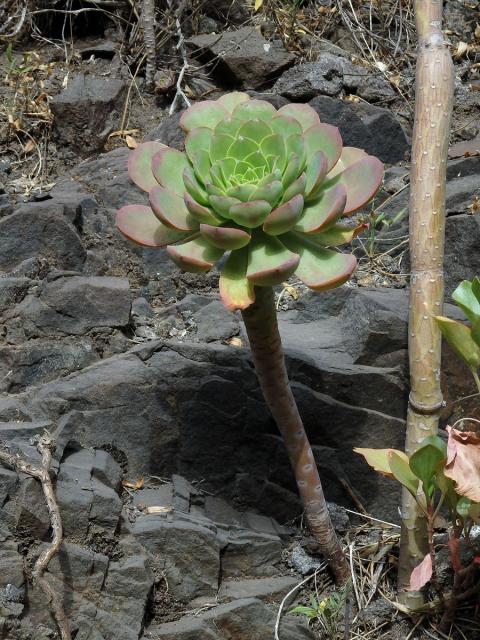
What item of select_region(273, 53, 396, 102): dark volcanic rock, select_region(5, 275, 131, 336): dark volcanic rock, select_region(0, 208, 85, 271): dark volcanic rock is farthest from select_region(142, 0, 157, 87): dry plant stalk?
select_region(5, 275, 131, 336): dark volcanic rock

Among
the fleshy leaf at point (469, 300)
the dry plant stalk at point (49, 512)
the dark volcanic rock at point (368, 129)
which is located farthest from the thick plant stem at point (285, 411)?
the dark volcanic rock at point (368, 129)

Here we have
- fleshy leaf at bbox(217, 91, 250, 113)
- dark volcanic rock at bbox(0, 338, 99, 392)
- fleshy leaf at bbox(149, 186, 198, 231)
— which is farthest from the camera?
dark volcanic rock at bbox(0, 338, 99, 392)

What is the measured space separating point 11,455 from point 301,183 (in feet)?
3.04

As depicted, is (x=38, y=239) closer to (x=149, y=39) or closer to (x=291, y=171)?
(x=291, y=171)

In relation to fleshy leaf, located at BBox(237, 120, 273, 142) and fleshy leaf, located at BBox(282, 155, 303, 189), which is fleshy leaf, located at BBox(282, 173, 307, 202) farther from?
fleshy leaf, located at BBox(237, 120, 273, 142)

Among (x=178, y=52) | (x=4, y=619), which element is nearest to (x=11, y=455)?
(x=4, y=619)

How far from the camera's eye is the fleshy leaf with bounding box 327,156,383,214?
1854 mm

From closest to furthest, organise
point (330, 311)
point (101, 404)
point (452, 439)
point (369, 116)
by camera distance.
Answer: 1. point (452, 439)
2. point (101, 404)
3. point (330, 311)
4. point (369, 116)

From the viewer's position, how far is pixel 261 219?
1744mm

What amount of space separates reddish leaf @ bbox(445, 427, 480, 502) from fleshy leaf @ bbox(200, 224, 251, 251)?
0.68m

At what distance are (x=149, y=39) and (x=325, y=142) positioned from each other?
8.66 feet

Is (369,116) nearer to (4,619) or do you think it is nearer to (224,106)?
(224,106)

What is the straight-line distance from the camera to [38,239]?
2932 millimetres

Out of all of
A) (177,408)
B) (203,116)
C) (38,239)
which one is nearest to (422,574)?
(177,408)
